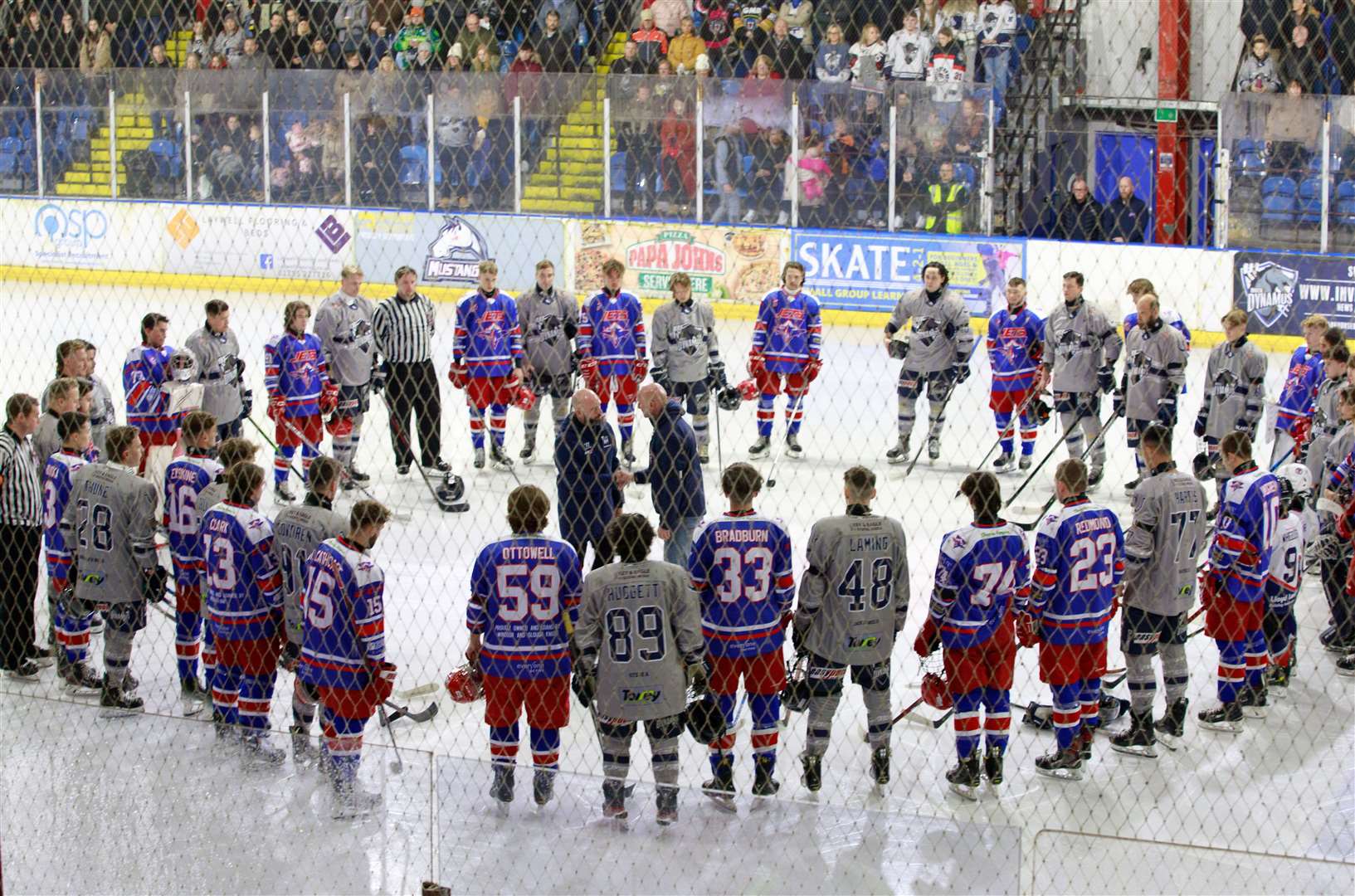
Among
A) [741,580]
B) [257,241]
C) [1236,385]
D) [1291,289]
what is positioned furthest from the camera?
[257,241]

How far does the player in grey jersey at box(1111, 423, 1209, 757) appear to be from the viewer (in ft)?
21.3

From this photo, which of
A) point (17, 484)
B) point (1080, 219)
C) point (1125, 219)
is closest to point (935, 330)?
point (1080, 219)

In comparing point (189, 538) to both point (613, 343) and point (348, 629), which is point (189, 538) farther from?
point (613, 343)

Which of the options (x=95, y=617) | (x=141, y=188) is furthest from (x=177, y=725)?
(x=141, y=188)

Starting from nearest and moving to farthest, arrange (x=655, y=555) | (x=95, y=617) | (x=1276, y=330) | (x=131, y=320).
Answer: (x=95, y=617)
(x=655, y=555)
(x=1276, y=330)
(x=131, y=320)

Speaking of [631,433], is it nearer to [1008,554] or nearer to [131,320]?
[1008,554]

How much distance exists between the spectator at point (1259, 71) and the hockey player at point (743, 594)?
10.2m

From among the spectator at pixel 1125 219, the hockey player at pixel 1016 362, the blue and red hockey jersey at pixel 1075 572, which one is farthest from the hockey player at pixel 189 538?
the spectator at pixel 1125 219

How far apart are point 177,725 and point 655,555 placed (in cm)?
384

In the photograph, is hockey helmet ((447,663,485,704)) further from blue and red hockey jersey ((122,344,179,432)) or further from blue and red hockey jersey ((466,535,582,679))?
blue and red hockey jersey ((122,344,179,432))

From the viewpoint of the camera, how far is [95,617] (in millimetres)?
8031

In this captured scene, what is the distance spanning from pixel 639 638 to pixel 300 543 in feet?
4.52

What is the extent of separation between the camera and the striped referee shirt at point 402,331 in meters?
10.3

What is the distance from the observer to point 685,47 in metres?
15.6
